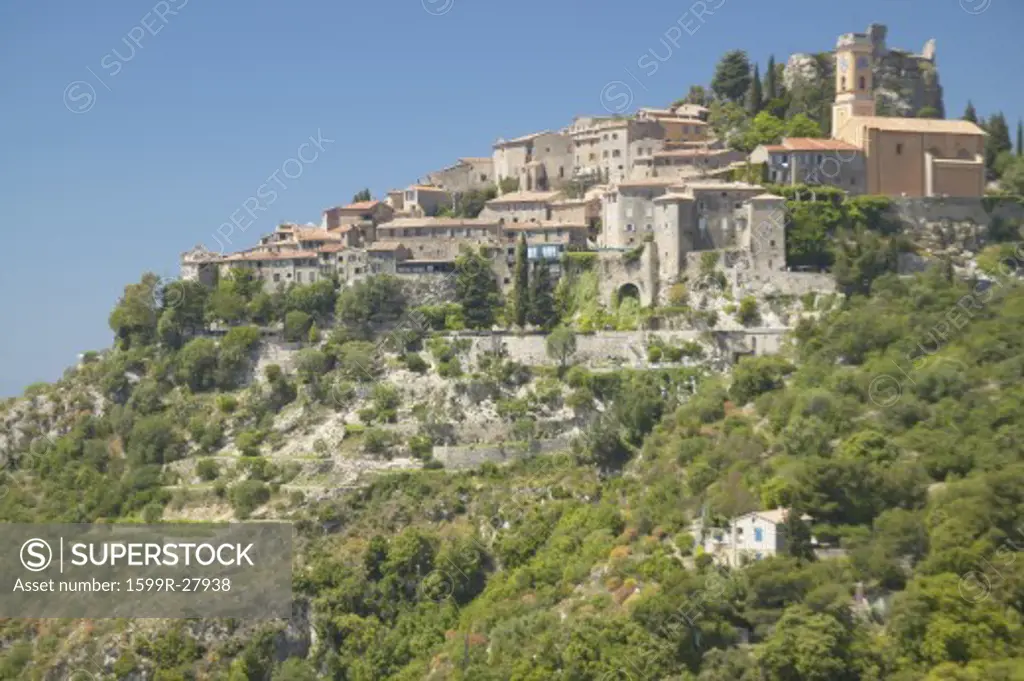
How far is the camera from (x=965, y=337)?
48.1 m

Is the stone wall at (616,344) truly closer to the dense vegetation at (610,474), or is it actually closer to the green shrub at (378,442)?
the dense vegetation at (610,474)

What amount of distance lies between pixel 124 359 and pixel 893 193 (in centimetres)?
3256

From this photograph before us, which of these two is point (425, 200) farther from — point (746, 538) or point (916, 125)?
point (746, 538)

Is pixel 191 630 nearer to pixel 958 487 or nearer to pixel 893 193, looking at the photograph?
pixel 958 487

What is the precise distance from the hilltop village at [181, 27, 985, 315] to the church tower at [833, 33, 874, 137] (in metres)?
0.08

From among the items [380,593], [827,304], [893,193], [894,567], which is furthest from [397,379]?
[894,567]

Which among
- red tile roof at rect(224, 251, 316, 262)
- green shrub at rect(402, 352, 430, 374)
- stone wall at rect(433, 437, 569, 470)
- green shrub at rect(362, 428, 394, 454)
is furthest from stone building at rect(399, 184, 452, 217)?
stone wall at rect(433, 437, 569, 470)

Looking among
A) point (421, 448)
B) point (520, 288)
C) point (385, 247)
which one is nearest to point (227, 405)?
point (385, 247)

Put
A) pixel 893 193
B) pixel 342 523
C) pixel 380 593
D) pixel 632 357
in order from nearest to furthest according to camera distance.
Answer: pixel 380 593
pixel 342 523
pixel 632 357
pixel 893 193

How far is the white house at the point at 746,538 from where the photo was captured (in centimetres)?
3934

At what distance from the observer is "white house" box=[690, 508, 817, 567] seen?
1549 inches

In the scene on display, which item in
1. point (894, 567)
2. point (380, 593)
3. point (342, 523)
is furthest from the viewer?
point (342, 523)

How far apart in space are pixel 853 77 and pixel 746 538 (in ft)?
105

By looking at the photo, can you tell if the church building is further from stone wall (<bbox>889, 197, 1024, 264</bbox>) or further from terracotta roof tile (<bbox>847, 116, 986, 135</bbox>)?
stone wall (<bbox>889, 197, 1024, 264</bbox>)
